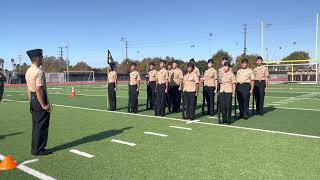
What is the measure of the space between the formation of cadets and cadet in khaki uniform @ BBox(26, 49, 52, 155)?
5350mm

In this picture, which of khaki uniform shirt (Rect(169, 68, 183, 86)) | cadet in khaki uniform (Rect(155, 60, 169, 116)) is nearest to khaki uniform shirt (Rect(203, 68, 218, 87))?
khaki uniform shirt (Rect(169, 68, 183, 86))

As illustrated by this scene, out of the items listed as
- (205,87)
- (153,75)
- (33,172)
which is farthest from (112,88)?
(33,172)

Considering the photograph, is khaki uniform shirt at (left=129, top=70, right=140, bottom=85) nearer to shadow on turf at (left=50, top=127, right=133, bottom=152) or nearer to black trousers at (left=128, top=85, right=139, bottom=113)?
black trousers at (left=128, top=85, right=139, bottom=113)

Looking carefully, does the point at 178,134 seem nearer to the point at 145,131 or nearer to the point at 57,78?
the point at 145,131

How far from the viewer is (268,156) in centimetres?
655

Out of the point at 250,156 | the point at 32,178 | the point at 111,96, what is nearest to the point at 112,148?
the point at 32,178

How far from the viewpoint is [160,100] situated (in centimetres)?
1250

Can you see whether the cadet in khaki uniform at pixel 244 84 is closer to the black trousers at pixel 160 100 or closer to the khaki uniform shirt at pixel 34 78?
the black trousers at pixel 160 100

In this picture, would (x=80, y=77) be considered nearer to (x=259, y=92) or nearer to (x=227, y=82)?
(x=259, y=92)

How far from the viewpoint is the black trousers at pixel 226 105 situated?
34.0ft

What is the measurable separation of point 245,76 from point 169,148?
5393mm

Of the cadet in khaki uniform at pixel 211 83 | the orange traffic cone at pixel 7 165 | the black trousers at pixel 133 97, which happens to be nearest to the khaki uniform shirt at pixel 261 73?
the cadet in khaki uniform at pixel 211 83

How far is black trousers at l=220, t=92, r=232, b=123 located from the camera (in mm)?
10367

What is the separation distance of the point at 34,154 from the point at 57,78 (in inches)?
2360
